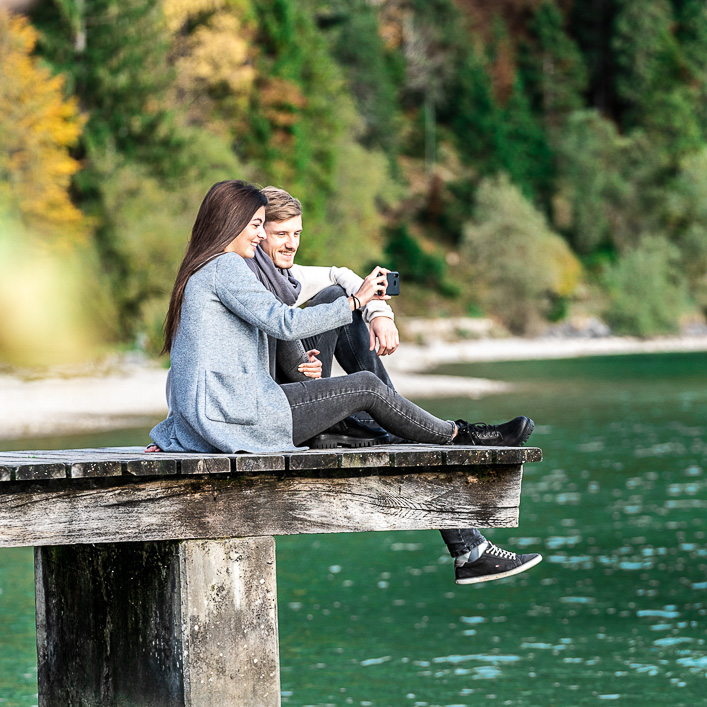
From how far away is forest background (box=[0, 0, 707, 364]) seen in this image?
121ft

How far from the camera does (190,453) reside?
4.87m

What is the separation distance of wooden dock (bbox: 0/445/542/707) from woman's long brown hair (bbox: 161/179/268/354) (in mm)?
651

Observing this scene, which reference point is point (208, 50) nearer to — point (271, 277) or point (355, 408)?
point (271, 277)

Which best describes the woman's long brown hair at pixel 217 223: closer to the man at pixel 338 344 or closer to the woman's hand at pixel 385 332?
the man at pixel 338 344

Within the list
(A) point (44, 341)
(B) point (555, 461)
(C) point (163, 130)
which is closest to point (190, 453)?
(B) point (555, 461)

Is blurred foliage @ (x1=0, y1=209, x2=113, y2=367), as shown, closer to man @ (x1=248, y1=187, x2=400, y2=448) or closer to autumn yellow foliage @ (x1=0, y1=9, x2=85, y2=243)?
autumn yellow foliage @ (x1=0, y1=9, x2=85, y2=243)

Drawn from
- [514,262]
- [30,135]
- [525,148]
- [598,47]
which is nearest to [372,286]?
[30,135]

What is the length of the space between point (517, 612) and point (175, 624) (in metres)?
5.19

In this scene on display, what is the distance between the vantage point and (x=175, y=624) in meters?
4.58

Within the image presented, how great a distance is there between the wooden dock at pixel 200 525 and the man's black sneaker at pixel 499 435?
19.4 inches

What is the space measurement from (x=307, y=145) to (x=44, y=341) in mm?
22114

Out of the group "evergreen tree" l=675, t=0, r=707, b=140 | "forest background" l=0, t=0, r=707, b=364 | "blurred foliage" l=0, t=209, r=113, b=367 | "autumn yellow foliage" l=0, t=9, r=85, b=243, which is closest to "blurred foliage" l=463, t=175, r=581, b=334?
"forest background" l=0, t=0, r=707, b=364

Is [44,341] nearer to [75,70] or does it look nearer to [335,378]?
[75,70]

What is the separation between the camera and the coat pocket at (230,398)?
487cm
